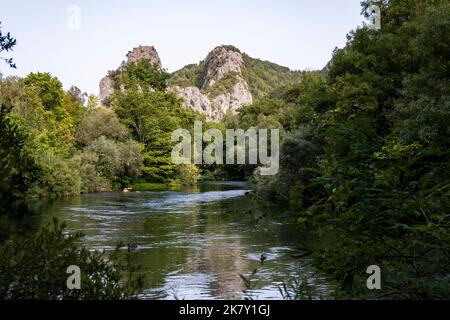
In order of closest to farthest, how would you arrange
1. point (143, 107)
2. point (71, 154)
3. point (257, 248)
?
point (257, 248), point (71, 154), point (143, 107)

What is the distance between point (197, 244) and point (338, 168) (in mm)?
14289

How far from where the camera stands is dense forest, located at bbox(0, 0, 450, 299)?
5.01m

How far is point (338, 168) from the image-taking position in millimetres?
5441

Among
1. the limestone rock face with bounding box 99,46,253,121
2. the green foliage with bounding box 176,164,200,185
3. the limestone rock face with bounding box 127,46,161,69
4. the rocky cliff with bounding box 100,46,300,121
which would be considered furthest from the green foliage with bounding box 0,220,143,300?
the rocky cliff with bounding box 100,46,300,121

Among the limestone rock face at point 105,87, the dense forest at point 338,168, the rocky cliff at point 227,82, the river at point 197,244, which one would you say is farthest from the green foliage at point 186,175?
the rocky cliff at point 227,82

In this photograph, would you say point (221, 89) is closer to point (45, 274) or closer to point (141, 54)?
point (141, 54)

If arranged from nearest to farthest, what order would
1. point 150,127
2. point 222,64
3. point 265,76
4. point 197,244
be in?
point 197,244
point 150,127
point 222,64
point 265,76

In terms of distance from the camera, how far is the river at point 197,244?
12.8m

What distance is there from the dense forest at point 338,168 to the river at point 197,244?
0.77 meters

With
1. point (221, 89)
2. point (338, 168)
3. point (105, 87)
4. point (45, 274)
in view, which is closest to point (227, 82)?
point (221, 89)
